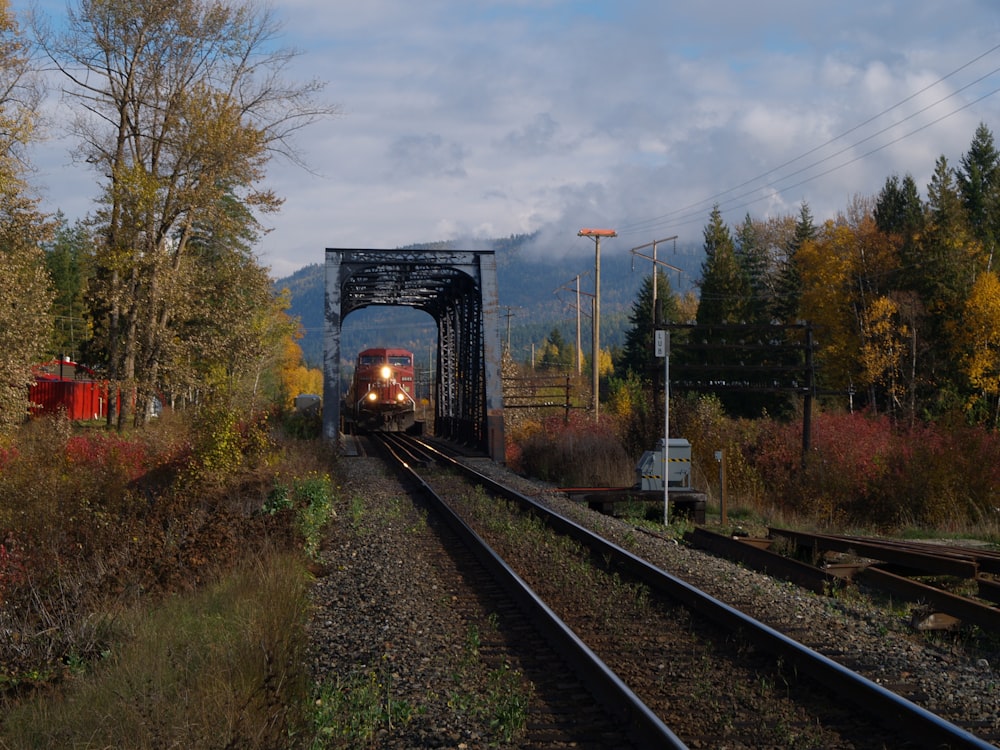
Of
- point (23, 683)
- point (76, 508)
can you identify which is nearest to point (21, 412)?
point (76, 508)

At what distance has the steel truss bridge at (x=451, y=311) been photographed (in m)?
27.2

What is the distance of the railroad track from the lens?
191 inches

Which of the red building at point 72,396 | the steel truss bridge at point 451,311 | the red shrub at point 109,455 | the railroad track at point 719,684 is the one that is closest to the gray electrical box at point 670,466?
the railroad track at point 719,684

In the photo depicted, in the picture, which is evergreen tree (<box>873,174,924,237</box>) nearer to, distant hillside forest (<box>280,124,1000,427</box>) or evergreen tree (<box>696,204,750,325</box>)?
distant hillside forest (<box>280,124,1000,427</box>)

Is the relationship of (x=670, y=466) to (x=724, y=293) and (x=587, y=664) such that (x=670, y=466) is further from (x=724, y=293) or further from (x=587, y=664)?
(x=724, y=293)

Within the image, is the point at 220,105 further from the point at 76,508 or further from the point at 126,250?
the point at 76,508

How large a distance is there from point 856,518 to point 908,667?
1196 centimetres

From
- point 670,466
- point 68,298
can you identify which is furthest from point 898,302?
point 68,298

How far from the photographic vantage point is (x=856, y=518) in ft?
56.9

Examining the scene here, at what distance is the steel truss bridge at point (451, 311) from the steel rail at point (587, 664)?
1628 cm

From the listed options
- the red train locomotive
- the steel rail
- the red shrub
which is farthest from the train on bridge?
the steel rail

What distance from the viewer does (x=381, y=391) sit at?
144ft

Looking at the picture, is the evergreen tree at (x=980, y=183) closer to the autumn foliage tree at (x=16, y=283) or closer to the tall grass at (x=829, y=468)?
the tall grass at (x=829, y=468)

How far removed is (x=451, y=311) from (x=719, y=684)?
102 feet
